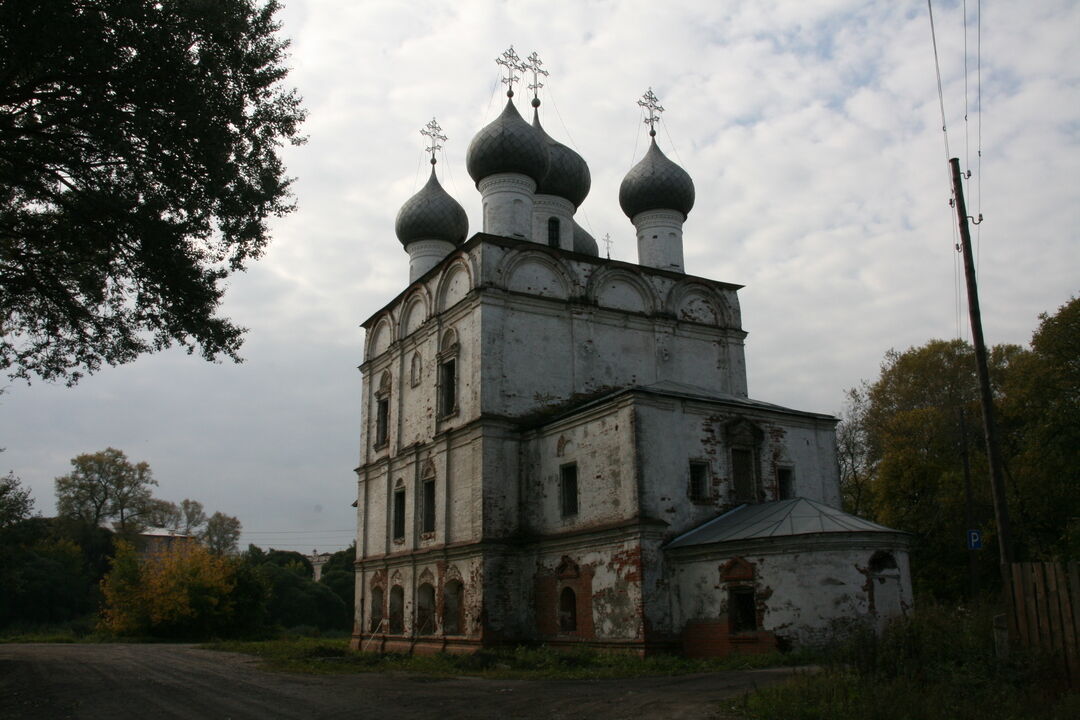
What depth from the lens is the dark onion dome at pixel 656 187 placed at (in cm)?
2391

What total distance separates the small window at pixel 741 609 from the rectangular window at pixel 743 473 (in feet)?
10.2

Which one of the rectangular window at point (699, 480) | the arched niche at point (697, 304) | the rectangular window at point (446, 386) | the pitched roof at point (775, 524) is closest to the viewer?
the pitched roof at point (775, 524)

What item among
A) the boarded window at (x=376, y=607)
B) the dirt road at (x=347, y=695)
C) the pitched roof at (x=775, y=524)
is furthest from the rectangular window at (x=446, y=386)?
the dirt road at (x=347, y=695)

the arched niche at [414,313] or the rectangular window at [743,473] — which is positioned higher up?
the arched niche at [414,313]

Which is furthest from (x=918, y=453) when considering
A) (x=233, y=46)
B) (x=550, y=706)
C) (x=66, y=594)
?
(x=66, y=594)

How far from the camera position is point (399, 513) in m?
23.4

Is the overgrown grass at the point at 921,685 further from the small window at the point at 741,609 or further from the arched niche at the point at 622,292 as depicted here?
the arched niche at the point at 622,292

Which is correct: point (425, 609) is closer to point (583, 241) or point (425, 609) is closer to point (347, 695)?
point (347, 695)

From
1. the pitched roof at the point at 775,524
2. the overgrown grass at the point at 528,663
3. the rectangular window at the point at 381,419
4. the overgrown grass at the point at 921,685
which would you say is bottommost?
the overgrown grass at the point at 528,663

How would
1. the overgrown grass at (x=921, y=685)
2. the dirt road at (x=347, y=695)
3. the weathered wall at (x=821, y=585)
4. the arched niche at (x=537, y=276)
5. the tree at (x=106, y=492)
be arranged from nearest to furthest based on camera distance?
the overgrown grass at (x=921, y=685), the dirt road at (x=347, y=695), the weathered wall at (x=821, y=585), the arched niche at (x=537, y=276), the tree at (x=106, y=492)

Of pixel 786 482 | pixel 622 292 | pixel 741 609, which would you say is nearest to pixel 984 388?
pixel 741 609

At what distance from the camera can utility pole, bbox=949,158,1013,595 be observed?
11602 millimetres

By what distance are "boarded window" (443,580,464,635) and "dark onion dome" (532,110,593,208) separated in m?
10.7

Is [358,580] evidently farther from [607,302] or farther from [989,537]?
[989,537]
